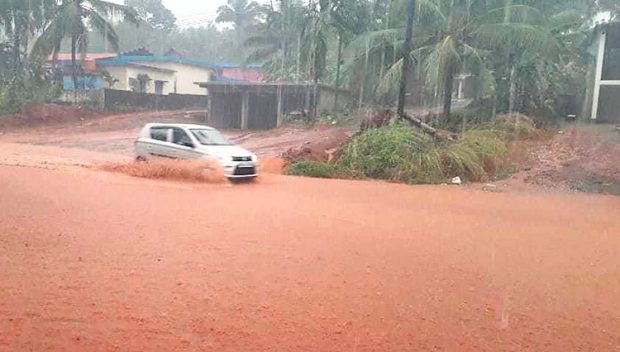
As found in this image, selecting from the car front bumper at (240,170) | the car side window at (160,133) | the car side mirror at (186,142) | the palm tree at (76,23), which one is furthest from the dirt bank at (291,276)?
the palm tree at (76,23)

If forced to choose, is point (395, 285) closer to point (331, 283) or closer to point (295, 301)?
point (331, 283)

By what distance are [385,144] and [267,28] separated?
22.0 m

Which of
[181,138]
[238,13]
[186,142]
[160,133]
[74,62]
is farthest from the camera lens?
[238,13]

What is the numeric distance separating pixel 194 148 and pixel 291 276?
8.15 metres

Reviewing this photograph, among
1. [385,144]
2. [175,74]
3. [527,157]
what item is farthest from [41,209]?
[175,74]

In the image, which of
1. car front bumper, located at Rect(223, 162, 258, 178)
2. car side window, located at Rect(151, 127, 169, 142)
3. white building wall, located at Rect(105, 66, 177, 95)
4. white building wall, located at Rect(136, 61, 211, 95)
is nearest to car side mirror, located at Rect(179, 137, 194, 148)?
car side window, located at Rect(151, 127, 169, 142)

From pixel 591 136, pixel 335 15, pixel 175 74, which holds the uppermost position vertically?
pixel 335 15

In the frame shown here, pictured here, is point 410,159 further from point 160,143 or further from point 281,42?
point 281,42

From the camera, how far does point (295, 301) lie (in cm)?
490

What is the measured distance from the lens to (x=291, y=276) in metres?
5.62

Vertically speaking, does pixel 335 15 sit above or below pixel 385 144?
above

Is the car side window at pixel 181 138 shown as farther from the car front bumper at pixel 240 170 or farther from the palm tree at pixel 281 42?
the palm tree at pixel 281 42

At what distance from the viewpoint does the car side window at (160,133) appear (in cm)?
1398

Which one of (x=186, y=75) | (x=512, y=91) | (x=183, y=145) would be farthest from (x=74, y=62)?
(x=512, y=91)
